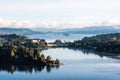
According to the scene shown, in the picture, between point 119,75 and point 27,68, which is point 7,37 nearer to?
point 27,68

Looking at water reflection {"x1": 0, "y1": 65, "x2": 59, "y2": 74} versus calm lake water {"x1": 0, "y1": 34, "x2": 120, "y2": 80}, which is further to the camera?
water reflection {"x1": 0, "y1": 65, "x2": 59, "y2": 74}

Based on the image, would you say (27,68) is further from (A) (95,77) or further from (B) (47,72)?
(A) (95,77)

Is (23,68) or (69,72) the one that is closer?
(69,72)

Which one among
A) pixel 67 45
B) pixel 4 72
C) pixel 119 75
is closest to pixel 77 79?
pixel 119 75

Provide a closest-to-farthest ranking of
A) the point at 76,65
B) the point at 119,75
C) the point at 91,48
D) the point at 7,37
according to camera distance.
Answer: the point at 119,75 → the point at 76,65 → the point at 91,48 → the point at 7,37

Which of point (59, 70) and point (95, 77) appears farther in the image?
point (59, 70)

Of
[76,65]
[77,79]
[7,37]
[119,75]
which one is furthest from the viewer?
[7,37]

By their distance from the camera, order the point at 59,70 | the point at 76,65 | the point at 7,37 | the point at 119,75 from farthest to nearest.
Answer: the point at 7,37 < the point at 76,65 < the point at 59,70 < the point at 119,75

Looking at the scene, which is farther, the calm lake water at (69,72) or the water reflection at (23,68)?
the water reflection at (23,68)

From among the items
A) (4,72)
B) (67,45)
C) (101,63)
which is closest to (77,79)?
(4,72)
